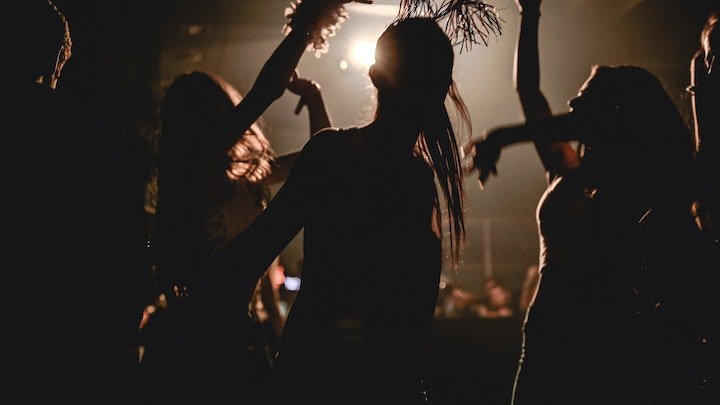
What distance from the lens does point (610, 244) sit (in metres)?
1.69

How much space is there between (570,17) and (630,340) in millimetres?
5398

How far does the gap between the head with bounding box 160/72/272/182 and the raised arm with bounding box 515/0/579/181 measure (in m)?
1.14

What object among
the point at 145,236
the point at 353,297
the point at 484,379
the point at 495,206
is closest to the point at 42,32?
the point at 145,236

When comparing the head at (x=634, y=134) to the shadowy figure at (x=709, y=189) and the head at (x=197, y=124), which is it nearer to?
the shadowy figure at (x=709, y=189)

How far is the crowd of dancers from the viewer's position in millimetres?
1037

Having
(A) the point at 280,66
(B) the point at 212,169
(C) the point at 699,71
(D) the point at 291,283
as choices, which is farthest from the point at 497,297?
(A) the point at 280,66

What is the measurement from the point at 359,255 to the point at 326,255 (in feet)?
0.22

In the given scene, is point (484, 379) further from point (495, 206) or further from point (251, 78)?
point (495, 206)

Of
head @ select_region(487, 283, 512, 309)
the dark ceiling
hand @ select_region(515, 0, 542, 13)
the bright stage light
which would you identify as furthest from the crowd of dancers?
head @ select_region(487, 283, 512, 309)

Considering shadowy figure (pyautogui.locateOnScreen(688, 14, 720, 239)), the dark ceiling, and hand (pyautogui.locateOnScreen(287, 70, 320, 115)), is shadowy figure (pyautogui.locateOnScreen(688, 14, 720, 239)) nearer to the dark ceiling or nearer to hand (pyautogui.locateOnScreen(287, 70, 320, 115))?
the dark ceiling

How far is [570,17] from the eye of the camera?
240 inches

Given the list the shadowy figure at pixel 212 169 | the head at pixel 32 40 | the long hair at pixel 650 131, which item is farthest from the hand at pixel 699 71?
the head at pixel 32 40

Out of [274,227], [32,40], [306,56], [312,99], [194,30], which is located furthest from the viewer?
[306,56]

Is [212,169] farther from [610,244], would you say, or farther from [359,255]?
[610,244]
